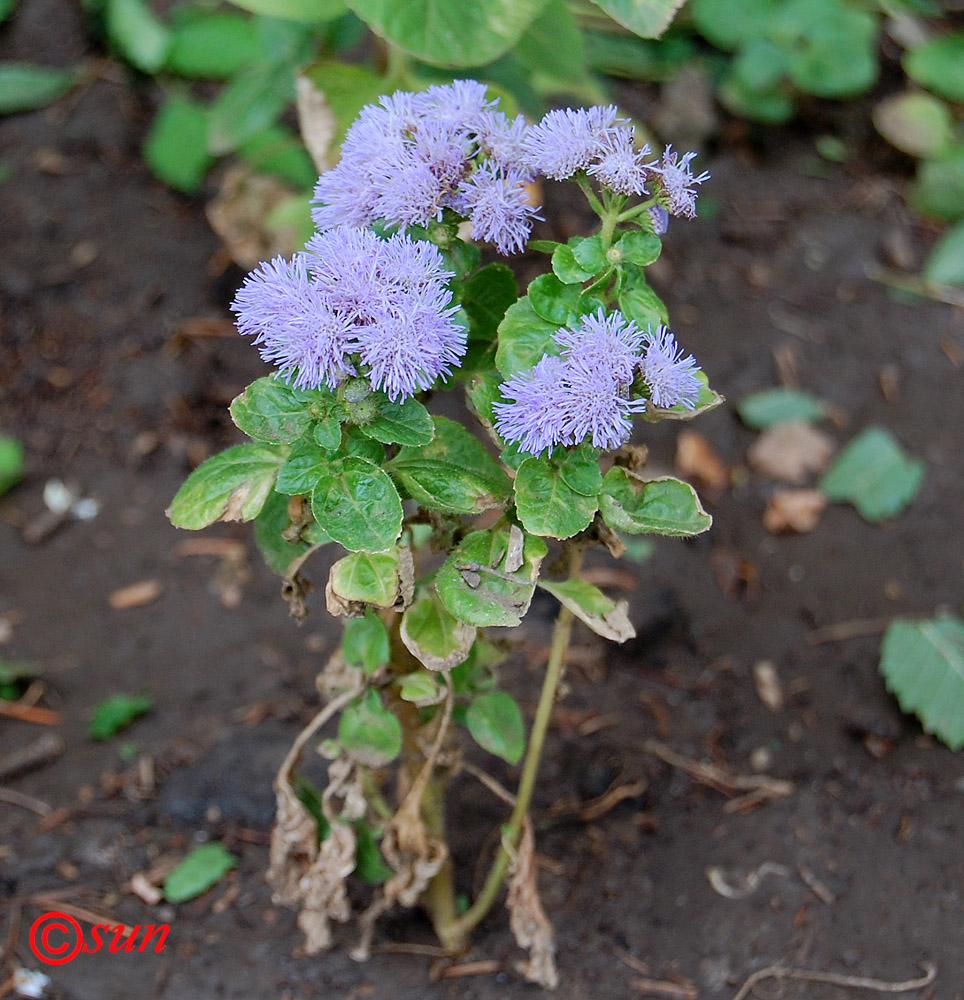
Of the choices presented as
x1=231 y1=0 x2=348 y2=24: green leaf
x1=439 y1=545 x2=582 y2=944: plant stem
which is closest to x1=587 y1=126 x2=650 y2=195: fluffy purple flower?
x1=439 y1=545 x2=582 y2=944: plant stem

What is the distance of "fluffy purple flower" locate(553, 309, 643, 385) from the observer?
39.1 inches

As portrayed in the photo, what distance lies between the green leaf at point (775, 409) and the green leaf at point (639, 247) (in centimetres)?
151

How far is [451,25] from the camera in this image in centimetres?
158

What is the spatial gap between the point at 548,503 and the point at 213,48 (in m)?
2.23

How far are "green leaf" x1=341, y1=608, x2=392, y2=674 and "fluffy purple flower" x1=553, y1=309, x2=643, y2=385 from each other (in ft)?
1.37

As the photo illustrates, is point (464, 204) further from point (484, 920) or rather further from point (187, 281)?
point (187, 281)

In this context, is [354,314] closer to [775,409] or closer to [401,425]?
[401,425]

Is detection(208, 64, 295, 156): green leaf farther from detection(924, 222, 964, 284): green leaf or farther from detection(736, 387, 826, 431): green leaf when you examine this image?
detection(924, 222, 964, 284): green leaf

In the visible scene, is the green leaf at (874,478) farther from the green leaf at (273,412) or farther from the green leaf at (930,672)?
the green leaf at (273,412)

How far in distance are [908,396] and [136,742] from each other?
1.94 metres

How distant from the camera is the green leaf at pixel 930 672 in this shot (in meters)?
1.85

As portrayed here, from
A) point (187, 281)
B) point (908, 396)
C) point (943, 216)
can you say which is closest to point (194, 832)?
point (187, 281)

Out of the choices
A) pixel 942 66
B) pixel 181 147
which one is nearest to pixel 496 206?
pixel 181 147

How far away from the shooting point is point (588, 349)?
997 mm
